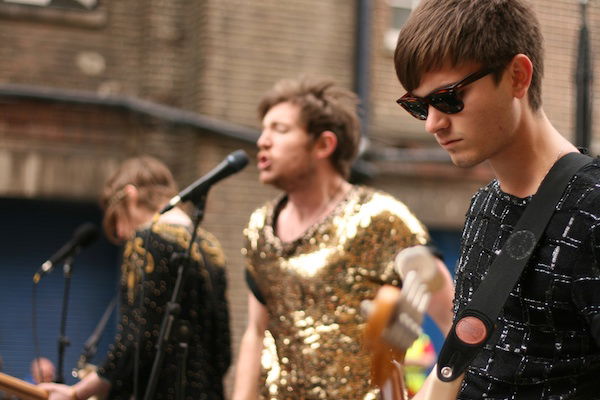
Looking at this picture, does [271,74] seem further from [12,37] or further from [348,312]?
[348,312]

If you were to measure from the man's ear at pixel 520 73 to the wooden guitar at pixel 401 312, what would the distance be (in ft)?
1.72

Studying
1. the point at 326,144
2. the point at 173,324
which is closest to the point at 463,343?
the point at 173,324

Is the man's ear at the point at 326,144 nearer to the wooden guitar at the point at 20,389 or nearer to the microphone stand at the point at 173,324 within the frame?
the microphone stand at the point at 173,324

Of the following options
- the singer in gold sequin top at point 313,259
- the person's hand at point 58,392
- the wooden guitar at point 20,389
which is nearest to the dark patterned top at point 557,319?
the singer in gold sequin top at point 313,259

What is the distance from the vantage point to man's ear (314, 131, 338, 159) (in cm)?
462

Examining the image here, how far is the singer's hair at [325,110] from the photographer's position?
4652 millimetres

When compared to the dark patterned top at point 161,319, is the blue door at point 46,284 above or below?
below

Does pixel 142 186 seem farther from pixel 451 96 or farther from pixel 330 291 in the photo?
pixel 451 96

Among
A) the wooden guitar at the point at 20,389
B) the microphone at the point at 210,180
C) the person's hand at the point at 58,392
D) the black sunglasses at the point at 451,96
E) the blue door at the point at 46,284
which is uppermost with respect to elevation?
the black sunglasses at the point at 451,96

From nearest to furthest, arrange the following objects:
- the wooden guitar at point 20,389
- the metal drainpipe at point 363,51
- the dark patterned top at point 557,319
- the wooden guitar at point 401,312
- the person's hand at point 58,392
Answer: the wooden guitar at point 401,312 < the dark patterned top at point 557,319 < the wooden guitar at point 20,389 < the person's hand at point 58,392 < the metal drainpipe at point 363,51

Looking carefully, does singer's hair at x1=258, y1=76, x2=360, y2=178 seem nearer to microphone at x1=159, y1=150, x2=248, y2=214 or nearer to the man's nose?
microphone at x1=159, y1=150, x2=248, y2=214

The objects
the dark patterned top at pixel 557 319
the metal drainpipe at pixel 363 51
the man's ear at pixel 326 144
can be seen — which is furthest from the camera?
the metal drainpipe at pixel 363 51

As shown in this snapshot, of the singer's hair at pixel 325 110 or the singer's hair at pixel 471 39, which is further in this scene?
the singer's hair at pixel 325 110

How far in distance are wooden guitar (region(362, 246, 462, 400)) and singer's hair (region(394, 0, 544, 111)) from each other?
1.70ft
